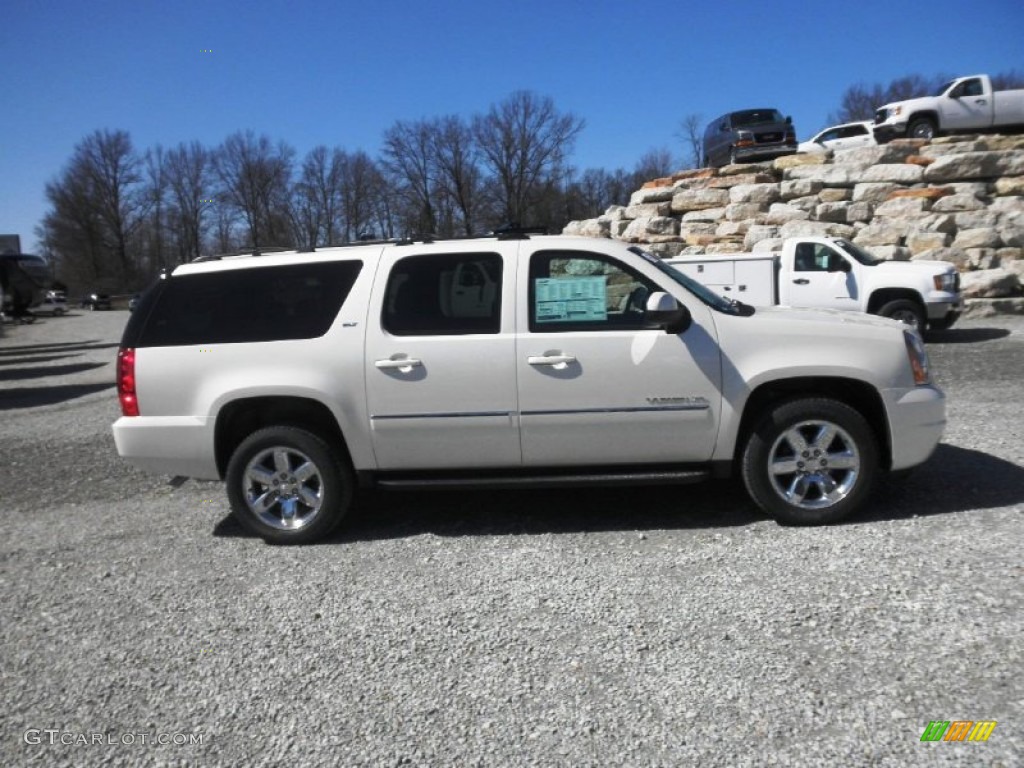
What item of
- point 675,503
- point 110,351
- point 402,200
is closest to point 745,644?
point 675,503

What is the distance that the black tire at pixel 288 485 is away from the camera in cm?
487

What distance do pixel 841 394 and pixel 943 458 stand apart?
1.86 meters

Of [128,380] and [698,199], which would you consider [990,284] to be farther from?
[128,380]

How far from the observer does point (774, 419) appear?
4637mm

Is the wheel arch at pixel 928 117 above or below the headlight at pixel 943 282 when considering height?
above

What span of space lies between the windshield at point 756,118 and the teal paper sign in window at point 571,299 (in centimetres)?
2234

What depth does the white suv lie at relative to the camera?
15.3 ft

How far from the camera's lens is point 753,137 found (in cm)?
2412

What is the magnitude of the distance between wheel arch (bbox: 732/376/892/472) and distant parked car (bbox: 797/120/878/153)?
21072 mm

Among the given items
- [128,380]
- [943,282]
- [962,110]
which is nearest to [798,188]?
[962,110]

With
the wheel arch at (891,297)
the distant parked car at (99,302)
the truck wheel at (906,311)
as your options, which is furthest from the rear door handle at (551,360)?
the distant parked car at (99,302)

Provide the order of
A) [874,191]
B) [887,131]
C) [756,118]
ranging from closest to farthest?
1. [874,191]
2. [887,131]
3. [756,118]

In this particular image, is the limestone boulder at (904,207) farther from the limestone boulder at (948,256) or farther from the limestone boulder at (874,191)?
the limestone boulder at (948,256)

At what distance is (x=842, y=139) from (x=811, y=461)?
2492 cm
